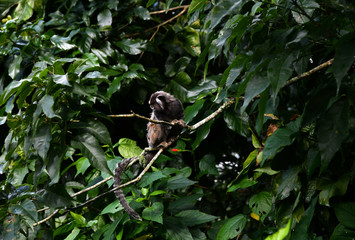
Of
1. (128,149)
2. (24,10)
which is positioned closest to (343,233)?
(128,149)

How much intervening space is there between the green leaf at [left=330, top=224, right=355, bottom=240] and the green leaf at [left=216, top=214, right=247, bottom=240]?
2.07 feet

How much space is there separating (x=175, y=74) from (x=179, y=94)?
0.73 feet

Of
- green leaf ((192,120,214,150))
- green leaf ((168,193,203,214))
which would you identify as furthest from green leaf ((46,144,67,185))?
green leaf ((168,193,203,214))

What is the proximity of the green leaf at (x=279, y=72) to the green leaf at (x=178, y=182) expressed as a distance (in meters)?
1.45

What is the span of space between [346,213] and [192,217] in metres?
1.06

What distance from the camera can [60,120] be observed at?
2006mm

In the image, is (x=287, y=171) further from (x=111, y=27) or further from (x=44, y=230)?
(x=111, y=27)

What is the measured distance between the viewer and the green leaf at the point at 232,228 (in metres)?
2.19

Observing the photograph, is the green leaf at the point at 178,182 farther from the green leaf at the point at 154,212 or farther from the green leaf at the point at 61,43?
Answer: the green leaf at the point at 61,43

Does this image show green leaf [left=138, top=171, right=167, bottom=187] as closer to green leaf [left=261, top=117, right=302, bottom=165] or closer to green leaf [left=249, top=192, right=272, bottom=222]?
green leaf [left=249, top=192, right=272, bottom=222]

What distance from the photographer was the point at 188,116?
258cm

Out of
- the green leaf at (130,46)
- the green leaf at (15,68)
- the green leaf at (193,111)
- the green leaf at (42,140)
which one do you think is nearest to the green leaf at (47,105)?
the green leaf at (42,140)

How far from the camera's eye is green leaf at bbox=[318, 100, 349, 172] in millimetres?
1135

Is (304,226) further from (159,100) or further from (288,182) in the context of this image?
(159,100)
